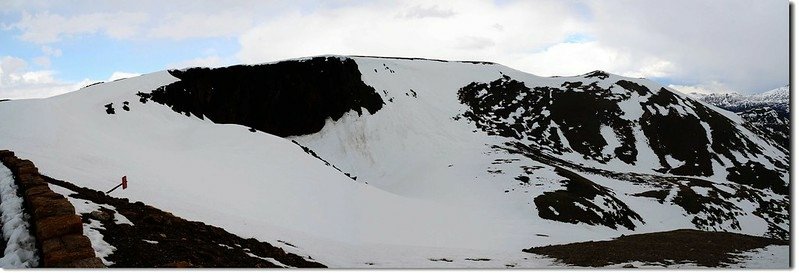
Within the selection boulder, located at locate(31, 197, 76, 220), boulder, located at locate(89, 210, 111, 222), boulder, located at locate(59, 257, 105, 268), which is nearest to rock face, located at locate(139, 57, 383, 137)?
boulder, located at locate(89, 210, 111, 222)

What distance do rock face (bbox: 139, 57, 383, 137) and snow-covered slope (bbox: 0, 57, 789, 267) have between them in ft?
0.55

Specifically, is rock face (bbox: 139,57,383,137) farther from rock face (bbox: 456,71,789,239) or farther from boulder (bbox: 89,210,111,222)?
boulder (bbox: 89,210,111,222)

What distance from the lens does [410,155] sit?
48.2m

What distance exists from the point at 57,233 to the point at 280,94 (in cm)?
4674

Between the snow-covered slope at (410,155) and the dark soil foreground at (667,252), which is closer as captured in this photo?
the dark soil foreground at (667,252)

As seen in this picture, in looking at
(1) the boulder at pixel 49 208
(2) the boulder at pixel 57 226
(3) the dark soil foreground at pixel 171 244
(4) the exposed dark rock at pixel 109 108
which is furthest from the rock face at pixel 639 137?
(2) the boulder at pixel 57 226

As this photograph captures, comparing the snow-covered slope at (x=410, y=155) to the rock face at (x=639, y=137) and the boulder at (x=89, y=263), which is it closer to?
the rock face at (x=639, y=137)

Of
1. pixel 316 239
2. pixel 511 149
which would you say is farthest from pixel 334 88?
pixel 316 239

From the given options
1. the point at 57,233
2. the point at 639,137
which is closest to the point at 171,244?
the point at 57,233

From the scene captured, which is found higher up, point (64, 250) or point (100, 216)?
point (100, 216)

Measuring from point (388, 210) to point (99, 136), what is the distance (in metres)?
14.3

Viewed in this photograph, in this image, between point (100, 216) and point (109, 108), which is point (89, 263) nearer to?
point (100, 216)

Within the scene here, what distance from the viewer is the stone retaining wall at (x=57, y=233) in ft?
16.0

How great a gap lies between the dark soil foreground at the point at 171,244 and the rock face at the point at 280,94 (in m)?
31.0
